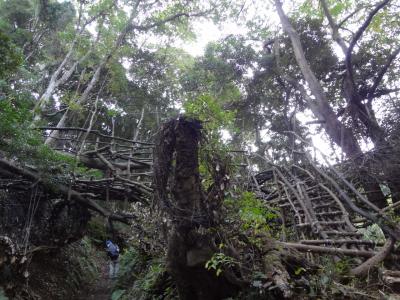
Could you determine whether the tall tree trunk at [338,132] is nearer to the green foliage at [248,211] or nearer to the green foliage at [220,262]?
the green foliage at [248,211]

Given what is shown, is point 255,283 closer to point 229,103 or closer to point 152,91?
point 229,103

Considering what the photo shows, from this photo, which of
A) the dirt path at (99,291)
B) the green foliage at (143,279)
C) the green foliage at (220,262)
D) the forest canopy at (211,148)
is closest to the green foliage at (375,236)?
the forest canopy at (211,148)

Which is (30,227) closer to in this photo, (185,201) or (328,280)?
(185,201)

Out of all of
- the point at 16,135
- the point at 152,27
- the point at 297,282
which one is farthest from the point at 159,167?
the point at 152,27

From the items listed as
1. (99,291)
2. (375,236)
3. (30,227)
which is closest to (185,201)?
(375,236)

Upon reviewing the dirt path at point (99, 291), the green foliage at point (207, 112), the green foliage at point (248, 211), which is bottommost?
the dirt path at point (99, 291)

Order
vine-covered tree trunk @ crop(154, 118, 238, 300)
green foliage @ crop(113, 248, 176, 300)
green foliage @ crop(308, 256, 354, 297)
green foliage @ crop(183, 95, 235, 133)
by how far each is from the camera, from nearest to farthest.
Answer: green foliage @ crop(308, 256, 354, 297)
vine-covered tree trunk @ crop(154, 118, 238, 300)
green foliage @ crop(183, 95, 235, 133)
green foliage @ crop(113, 248, 176, 300)

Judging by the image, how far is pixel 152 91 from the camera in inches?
591

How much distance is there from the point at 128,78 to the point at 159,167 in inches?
494

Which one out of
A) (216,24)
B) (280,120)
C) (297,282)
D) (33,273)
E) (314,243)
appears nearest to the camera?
(297,282)

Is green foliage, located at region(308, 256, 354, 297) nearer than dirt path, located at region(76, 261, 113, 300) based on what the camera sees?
Yes

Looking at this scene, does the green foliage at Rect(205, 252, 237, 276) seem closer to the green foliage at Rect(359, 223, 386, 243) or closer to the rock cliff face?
the green foliage at Rect(359, 223, 386, 243)

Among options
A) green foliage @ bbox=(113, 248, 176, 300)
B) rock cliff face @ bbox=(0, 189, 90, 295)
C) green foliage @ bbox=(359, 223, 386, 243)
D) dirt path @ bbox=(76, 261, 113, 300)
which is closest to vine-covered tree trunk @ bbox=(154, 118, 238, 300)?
green foliage @ bbox=(113, 248, 176, 300)

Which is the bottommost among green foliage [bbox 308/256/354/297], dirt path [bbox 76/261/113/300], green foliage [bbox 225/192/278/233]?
green foliage [bbox 308/256/354/297]
